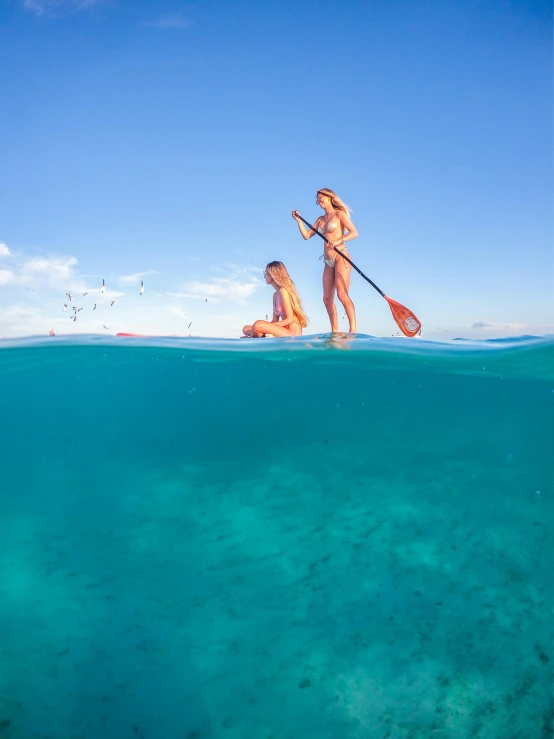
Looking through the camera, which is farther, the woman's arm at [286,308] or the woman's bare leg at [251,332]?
the woman's arm at [286,308]

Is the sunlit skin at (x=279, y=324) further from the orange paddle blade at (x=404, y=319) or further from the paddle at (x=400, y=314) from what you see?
the orange paddle blade at (x=404, y=319)

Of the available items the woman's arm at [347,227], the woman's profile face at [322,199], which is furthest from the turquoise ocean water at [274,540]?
the woman's profile face at [322,199]

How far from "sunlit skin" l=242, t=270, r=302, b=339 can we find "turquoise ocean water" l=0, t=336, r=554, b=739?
0.68 m

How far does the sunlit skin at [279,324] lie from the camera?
9.89 m

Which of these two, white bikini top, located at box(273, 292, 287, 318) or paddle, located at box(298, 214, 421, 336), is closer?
paddle, located at box(298, 214, 421, 336)

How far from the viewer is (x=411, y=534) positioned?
280 inches

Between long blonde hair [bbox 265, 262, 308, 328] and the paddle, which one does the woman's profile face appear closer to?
the paddle

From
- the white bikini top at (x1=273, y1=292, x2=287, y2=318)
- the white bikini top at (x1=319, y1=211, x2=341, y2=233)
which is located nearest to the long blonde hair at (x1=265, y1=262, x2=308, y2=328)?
the white bikini top at (x1=273, y1=292, x2=287, y2=318)

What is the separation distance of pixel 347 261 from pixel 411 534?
214 inches

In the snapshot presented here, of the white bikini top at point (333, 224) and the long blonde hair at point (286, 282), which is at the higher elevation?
the white bikini top at point (333, 224)

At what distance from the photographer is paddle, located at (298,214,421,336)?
9.72m

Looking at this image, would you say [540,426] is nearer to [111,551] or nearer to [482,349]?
[482,349]

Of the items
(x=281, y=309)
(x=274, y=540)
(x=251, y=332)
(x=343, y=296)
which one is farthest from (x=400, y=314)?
(x=274, y=540)

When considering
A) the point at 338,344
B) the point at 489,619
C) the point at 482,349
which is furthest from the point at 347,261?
the point at 489,619
